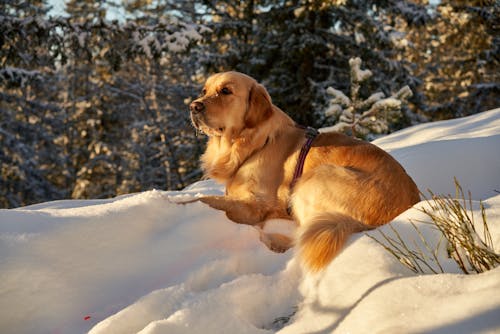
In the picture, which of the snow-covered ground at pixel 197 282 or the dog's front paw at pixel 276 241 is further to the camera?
the dog's front paw at pixel 276 241

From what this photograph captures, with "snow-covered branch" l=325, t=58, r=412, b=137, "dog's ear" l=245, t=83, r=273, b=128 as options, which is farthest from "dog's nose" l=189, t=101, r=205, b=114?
"snow-covered branch" l=325, t=58, r=412, b=137

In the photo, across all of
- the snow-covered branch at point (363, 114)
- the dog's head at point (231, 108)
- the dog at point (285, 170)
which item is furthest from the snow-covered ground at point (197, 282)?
the snow-covered branch at point (363, 114)

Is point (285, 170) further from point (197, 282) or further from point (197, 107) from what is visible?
point (197, 282)

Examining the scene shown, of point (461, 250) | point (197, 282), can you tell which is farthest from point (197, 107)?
point (461, 250)

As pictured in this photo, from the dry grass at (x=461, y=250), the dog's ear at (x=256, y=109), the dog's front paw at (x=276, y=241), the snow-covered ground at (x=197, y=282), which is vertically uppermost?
the dog's ear at (x=256, y=109)

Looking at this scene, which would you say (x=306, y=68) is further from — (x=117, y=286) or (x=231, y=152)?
(x=117, y=286)

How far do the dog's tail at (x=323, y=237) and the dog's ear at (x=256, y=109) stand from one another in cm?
134

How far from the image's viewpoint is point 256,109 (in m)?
3.45

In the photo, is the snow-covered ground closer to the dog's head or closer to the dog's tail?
the dog's tail

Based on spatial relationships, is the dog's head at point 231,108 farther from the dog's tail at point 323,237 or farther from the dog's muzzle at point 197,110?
the dog's tail at point 323,237

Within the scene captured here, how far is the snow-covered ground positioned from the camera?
4.32 feet

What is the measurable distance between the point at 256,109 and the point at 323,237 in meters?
1.68

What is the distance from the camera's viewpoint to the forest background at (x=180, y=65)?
28.8 feet

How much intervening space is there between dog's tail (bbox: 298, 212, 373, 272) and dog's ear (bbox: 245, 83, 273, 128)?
1.34 meters
